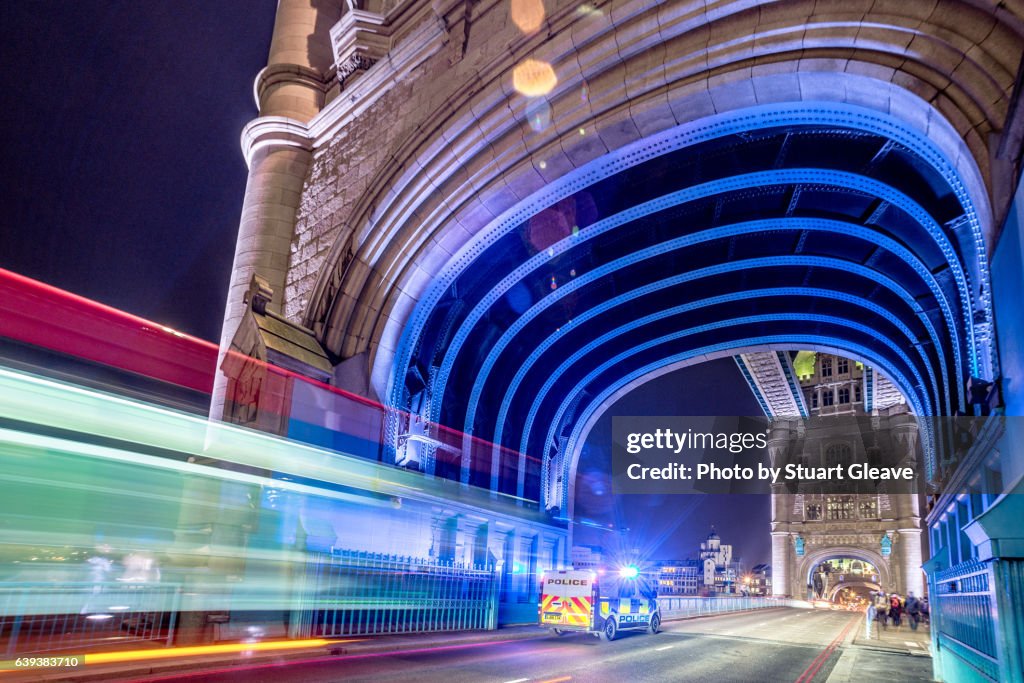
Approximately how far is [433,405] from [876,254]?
1352 centimetres

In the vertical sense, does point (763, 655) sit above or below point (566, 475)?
below

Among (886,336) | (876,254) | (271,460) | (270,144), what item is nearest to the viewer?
(271,460)

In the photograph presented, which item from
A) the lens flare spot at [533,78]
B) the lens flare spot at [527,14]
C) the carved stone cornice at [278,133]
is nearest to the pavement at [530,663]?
the lens flare spot at [533,78]

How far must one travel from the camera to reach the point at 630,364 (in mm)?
28406

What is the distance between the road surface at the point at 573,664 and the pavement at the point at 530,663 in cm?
2

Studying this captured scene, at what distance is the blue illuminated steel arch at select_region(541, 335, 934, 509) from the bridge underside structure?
0.53 feet

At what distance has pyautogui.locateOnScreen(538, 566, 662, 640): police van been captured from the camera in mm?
17047

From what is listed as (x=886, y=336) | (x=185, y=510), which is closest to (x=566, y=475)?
(x=886, y=336)

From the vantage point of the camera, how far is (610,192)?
1697 centimetres

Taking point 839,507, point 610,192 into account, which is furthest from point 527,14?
point 839,507

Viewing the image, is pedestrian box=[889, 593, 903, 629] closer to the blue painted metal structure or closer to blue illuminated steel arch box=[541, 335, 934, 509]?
blue illuminated steel arch box=[541, 335, 934, 509]

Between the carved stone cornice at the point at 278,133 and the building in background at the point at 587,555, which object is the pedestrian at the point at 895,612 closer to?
the building in background at the point at 587,555

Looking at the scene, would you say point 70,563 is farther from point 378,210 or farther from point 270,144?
point 270,144

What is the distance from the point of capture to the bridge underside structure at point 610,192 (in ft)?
35.4
